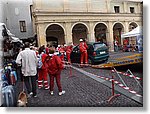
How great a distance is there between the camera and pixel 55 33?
3967 millimetres

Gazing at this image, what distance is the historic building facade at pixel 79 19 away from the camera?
3830 mm

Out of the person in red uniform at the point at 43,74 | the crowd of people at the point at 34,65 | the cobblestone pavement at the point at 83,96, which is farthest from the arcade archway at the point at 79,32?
the cobblestone pavement at the point at 83,96

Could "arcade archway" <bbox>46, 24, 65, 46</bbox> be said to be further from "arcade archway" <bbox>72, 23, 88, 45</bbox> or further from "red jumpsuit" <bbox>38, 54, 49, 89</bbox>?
"red jumpsuit" <bbox>38, 54, 49, 89</bbox>

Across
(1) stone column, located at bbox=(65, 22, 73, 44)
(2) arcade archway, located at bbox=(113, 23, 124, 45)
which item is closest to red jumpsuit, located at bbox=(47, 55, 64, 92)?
(1) stone column, located at bbox=(65, 22, 73, 44)

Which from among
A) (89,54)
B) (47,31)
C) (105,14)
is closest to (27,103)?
(47,31)

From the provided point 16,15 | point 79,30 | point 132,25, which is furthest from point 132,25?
point 16,15

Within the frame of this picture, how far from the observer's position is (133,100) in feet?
10.8

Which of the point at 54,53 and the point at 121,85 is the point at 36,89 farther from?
the point at 121,85

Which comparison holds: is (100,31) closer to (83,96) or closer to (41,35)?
(41,35)

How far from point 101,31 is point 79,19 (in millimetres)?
464

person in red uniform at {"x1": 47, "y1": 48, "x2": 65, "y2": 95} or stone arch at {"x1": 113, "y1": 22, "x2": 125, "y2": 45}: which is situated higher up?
stone arch at {"x1": 113, "y1": 22, "x2": 125, "y2": 45}

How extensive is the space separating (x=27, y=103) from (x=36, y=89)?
0.50 meters

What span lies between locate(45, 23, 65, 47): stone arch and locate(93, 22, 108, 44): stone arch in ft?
2.07

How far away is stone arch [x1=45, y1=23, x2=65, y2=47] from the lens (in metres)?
3.86
